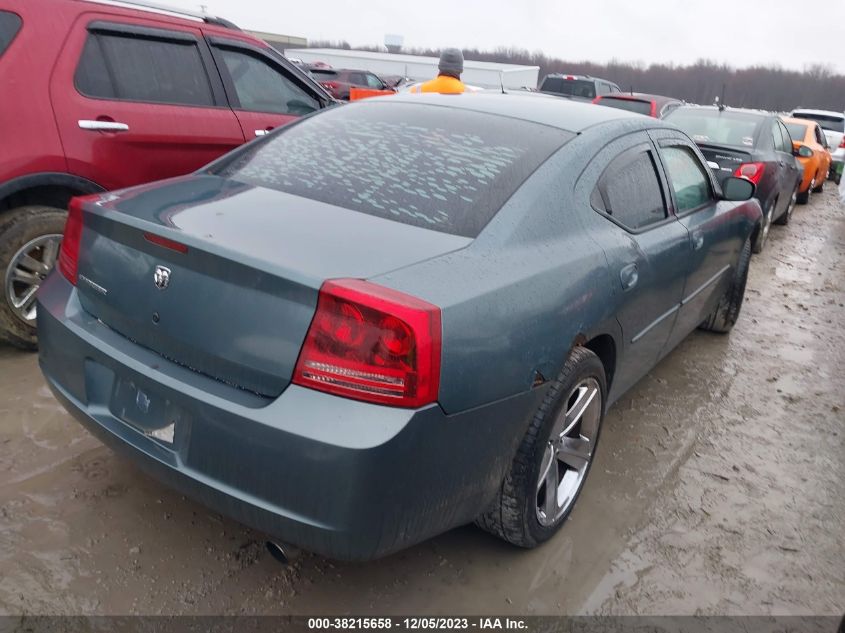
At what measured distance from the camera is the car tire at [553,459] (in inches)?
89.7

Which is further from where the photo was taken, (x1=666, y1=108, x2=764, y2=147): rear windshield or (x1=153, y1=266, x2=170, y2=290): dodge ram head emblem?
(x1=666, y1=108, x2=764, y2=147): rear windshield

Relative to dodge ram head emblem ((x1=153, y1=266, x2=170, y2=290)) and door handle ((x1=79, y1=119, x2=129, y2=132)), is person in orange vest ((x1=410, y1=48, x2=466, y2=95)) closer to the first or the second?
door handle ((x1=79, y1=119, x2=129, y2=132))

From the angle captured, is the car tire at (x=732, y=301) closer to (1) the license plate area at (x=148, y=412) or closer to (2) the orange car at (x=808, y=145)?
(1) the license plate area at (x=148, y=412)

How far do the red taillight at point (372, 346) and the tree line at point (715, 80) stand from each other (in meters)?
57.4

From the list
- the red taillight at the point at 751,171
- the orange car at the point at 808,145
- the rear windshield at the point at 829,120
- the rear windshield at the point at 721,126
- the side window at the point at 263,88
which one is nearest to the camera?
the side window at the point at 263,88

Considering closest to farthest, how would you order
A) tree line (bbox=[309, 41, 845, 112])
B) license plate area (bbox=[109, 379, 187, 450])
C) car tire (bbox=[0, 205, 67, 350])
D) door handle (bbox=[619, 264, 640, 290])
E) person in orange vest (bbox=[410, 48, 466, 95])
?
license plate area (bbox=[109, 379, 187, 450]), door handle (bbox=[619, 264, 640, 290]), car tire (bbox=[0, 205, 67, 350]), person in orange vest (bbox=[410, 48, 466, 95]), tree line (bbox=[309, 41, 845, 112])

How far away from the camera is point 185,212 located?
2244 mm

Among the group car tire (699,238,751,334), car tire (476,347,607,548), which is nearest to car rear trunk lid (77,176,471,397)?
car tire (476,347,607,548)

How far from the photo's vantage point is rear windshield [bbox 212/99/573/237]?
2.33 metres

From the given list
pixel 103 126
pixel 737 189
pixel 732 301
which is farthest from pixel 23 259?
pixel 732 301

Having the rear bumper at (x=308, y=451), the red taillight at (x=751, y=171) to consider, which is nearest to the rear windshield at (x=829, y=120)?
the red taillight at (x=751, y=171)

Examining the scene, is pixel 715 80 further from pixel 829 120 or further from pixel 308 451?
pixel 308 451

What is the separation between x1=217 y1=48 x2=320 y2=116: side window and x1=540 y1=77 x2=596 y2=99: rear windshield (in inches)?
580

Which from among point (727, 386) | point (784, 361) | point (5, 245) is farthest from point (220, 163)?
point (784, 361)
